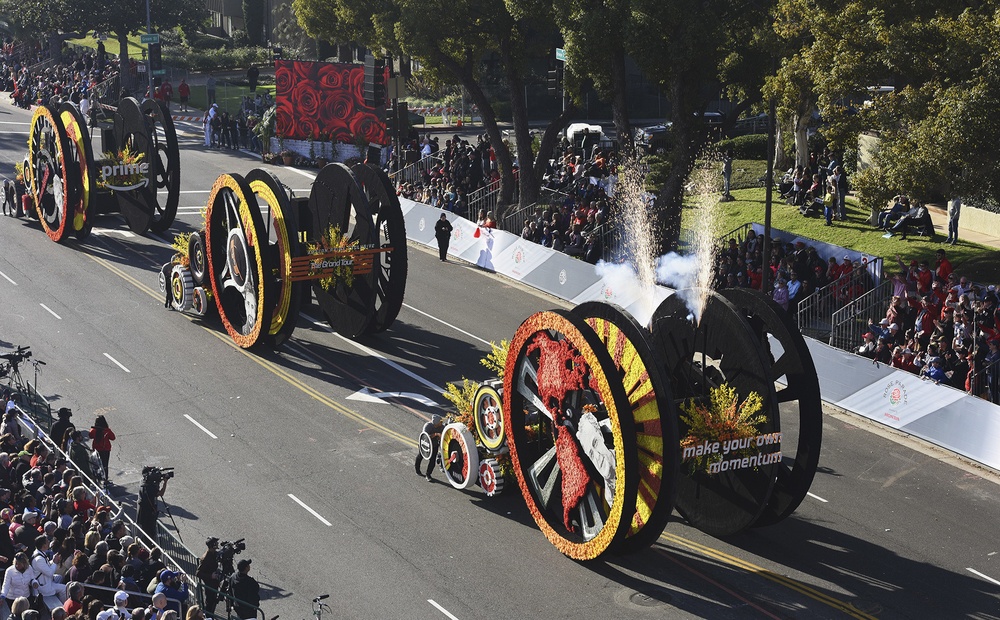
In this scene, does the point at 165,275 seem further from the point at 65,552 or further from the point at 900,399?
the point at 900,399

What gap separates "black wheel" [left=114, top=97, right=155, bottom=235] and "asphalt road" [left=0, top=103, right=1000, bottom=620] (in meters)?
6.84

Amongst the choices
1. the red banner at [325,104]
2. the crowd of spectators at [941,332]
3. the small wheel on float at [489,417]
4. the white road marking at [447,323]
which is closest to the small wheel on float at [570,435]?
the small wheel on float at [489,417]

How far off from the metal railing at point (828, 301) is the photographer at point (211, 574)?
18477 mm

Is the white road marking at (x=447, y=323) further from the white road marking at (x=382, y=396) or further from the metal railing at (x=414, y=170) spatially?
the metal railing at (x=414, y=170)

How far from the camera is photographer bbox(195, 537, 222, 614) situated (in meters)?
19.5

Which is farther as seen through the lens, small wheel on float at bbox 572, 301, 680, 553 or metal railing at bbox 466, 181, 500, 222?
metal railing at bbox 466, 181, 500, 222

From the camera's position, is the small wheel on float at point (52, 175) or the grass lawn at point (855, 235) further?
the small wheel on float at point (52, 175)

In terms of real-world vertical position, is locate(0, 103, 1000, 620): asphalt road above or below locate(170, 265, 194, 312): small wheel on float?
below

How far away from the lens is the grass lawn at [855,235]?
35.0m

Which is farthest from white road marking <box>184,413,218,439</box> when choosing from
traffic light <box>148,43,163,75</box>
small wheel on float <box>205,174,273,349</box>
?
traffic light <box>148,43,163,75</box>

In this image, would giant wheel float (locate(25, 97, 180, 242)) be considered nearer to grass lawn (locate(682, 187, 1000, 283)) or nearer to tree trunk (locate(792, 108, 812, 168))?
grass lawn (locate(682, 187, 1000, 283))

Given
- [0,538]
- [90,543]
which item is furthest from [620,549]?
[0,538]

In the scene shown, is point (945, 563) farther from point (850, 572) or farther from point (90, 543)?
point (90, 543)

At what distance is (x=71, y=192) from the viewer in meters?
42.3
